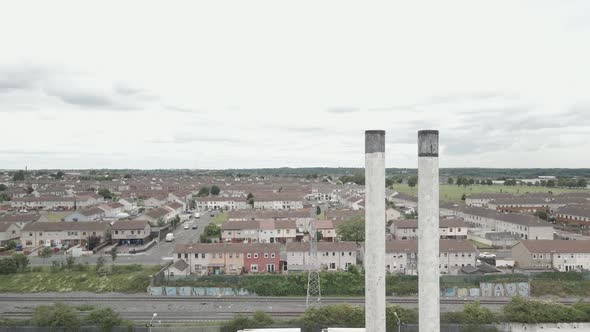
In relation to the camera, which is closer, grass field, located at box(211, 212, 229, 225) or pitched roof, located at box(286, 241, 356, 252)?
pitched roof, located at box(286, 241, 356, 252)

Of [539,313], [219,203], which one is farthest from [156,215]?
[539,313]

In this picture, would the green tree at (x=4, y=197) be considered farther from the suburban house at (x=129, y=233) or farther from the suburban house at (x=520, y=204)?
the suburban house at (x=520, y=204)

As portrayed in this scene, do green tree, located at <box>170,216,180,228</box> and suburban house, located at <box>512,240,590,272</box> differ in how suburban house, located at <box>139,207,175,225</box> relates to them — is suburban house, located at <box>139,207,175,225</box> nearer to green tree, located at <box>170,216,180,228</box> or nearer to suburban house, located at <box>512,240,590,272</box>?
green tree, located at <box>170,216,180,228</box>

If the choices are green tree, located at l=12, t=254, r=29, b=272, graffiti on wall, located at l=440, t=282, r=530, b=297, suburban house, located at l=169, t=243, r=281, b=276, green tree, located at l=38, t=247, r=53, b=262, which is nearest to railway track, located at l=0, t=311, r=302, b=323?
suburban house, located at l=169, t=243, r=281, b=276

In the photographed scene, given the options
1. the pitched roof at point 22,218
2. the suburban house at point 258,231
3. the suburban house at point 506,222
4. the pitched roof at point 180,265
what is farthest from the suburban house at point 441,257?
the pitched roof at point 22,218

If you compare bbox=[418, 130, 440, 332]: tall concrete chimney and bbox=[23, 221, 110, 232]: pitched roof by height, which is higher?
bbox=[418, 130, 440, 332]: tall concrete chimney

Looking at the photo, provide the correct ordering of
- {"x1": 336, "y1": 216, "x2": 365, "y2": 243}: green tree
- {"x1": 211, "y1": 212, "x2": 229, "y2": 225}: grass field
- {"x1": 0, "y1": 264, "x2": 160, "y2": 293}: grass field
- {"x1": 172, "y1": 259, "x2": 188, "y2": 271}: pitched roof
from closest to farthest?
{"x1": 0, "y1": 264, "x2": 160, "y2": 293}: grass field < {"x1": 172, "y1": 259, "x2": 188, "y2": 271}: pitched roof < {"x1": 336, "y1": 216, "x2": 365, "y2": 243}: green tree < {"x1": 211, "y1": 212, "x2": 229, "y2": 225}: grass field
